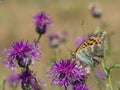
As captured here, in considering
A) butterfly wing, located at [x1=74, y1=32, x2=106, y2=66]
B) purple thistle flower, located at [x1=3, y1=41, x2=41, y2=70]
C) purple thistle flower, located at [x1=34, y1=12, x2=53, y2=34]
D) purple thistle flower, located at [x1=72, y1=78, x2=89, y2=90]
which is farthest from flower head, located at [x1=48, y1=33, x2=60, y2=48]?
purple thistle flower, located at [x1=72, y1=78, x2=89, y2=90]

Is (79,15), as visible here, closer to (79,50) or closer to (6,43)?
(6,43)

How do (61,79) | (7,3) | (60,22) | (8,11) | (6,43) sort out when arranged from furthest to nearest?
1. (7,3)
2. (8,11)
3. (60,22)
4. (6,43)
5. (61,79)

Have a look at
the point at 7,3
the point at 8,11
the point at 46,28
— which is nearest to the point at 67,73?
the point at 46,28

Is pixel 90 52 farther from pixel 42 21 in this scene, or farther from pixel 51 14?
pixel 51 14

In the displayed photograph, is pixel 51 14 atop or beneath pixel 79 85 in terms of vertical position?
atop

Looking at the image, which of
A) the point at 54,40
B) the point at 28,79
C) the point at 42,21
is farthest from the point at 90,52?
the point at 54,40
